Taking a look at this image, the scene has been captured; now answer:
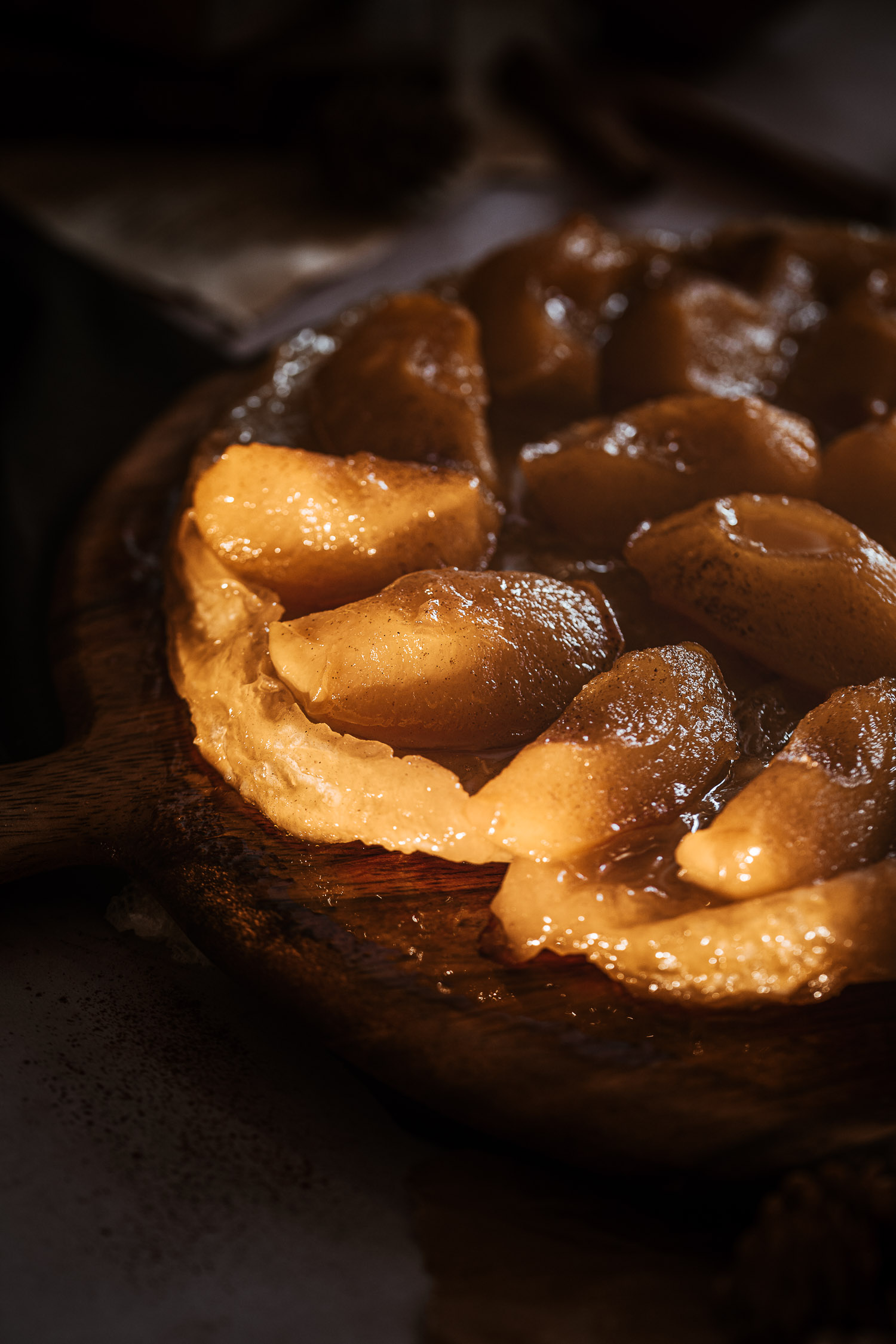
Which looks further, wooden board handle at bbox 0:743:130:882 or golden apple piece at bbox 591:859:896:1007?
wooden board handle at bbox 0:743:130:882

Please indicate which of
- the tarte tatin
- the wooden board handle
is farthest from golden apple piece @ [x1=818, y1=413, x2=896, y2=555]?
the wooden board handle

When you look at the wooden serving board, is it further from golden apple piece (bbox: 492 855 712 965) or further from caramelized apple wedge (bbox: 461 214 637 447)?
caramelized apple wedge (bbox: 461 214 637 447)

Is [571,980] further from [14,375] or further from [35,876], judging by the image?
[14,375]

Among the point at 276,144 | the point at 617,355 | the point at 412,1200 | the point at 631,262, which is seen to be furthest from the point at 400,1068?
the point at 276,144

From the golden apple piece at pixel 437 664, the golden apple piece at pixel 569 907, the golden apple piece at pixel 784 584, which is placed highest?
the golden apple piece at pixel 784 584

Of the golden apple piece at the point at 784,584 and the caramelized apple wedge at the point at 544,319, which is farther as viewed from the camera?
the caramelized apple wedge at the point at 544,319

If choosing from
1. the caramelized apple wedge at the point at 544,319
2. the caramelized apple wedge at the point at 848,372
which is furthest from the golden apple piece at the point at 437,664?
the caramelized apple wedge at the point at 848,372

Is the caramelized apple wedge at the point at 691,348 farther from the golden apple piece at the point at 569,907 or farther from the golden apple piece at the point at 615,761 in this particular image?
the golden apple piece at the point at 569,907
